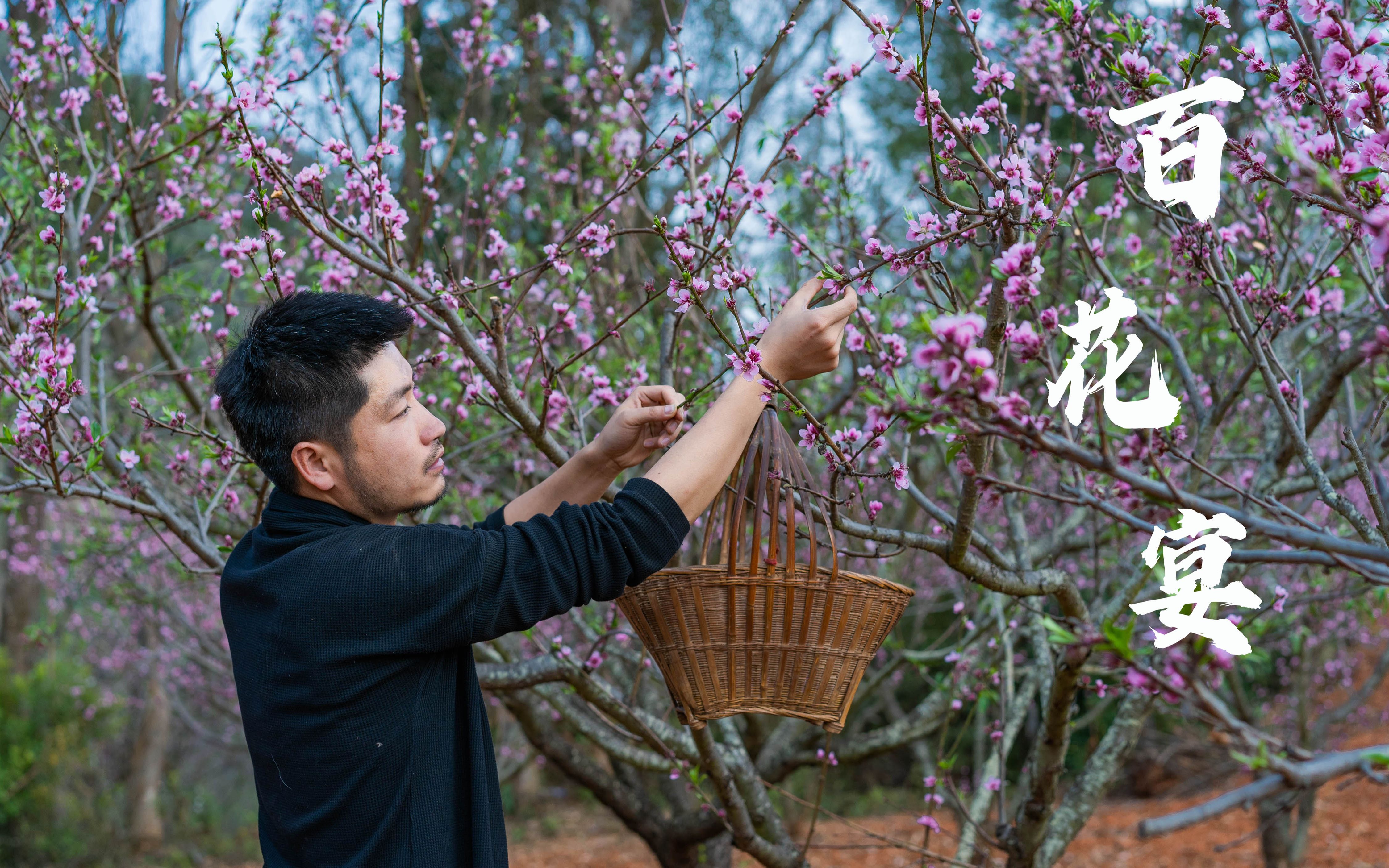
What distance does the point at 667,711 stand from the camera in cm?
408

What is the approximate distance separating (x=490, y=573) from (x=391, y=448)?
351 millimetres

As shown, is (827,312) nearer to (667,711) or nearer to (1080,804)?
(1080,804)

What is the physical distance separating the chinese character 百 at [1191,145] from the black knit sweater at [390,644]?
121 cm

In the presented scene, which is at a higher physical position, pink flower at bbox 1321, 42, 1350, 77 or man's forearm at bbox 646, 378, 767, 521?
pink flower at bbox 1321, 42, 1350, 77

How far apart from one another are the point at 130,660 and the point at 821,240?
8801 millimetres

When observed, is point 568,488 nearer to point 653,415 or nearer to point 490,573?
point 653,415

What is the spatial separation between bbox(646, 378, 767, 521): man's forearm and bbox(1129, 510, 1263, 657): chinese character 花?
67cm

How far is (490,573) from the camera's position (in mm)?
1742

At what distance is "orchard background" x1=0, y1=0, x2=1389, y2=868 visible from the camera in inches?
74.2

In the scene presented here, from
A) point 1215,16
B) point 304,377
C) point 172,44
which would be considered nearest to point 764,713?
point 304,377

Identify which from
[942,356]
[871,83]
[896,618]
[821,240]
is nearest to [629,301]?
[821,240]

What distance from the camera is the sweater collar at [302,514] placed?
1902mm

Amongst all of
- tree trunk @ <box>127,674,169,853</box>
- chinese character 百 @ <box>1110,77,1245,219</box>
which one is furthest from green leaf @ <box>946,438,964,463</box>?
tree trunk @ <box>127,674,169,853</box>

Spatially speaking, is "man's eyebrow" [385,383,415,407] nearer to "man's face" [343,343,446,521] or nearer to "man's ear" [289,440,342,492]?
"man's face" [343,343,446,521]
